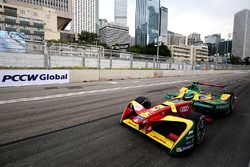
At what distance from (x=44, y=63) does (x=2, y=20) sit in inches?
3165

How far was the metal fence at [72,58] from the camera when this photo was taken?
943 centimetres

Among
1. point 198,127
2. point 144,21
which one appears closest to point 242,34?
point 144,21

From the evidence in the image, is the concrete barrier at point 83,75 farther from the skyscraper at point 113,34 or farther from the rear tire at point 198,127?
the skyscraper at point 113,34

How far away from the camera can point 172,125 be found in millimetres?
3270

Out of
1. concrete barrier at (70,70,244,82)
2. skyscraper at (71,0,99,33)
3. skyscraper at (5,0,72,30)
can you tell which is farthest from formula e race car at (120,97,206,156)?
skyscraper at (71,0,99,33)

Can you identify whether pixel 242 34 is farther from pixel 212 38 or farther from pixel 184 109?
pixel 184 109

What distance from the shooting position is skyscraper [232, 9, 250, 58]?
80.2 m

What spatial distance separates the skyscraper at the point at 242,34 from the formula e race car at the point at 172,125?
324 ft

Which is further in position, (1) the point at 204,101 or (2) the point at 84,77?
(2) the point at 84,77

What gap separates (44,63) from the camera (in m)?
10.1

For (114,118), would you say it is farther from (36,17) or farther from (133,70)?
(36,17)

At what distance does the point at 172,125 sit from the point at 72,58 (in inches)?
464

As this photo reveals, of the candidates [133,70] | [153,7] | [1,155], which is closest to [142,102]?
[1,155]

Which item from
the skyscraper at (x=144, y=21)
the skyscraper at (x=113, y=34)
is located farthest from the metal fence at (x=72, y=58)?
the skyscraper at (x=113, y=34)
